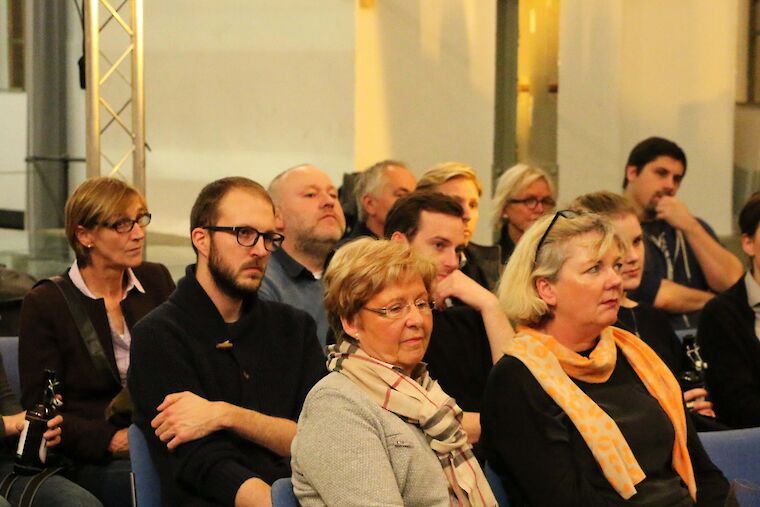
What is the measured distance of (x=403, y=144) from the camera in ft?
29.0

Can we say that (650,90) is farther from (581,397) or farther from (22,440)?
(22,440)

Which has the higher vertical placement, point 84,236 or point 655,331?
point 84,236

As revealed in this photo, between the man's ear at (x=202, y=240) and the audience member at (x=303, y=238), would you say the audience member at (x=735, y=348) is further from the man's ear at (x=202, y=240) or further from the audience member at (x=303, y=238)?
the man's ear at (x=202, y=240)

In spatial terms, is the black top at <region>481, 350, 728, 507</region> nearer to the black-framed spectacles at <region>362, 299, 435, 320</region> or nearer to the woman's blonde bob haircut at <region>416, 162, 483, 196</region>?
the black-framed spectacles at <region>362, 299, 435, 320</region>

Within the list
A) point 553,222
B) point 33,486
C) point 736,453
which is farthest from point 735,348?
point 33,486

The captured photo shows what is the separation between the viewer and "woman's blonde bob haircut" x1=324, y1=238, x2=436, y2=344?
272cm

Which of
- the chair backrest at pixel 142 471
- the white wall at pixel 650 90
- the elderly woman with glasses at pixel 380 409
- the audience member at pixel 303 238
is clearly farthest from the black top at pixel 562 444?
the white wall at pixel 650 90

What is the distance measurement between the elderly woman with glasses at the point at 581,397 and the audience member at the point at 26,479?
133 cm

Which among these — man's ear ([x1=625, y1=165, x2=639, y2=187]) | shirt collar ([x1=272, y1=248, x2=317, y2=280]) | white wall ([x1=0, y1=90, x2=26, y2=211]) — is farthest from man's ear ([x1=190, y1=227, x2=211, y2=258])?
white wall ([x1=0, y1=90, x2=26, y2=211])

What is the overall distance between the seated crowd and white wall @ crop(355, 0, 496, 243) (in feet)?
14.5

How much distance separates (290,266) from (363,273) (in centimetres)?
173

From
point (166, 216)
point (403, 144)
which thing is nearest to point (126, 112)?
point (166, 216)

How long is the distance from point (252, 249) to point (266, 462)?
574mm

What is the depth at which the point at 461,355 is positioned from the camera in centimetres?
351
